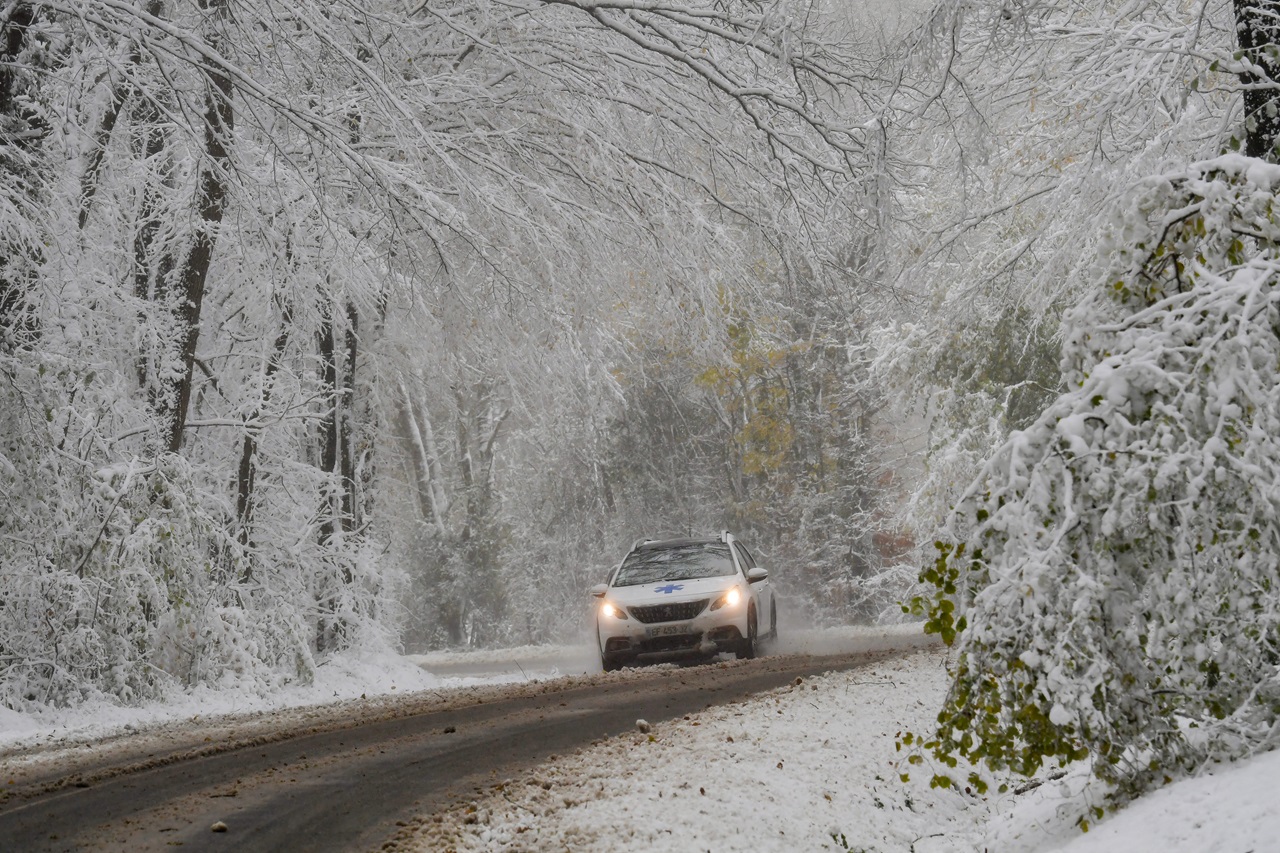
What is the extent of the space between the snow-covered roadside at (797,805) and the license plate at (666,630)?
21.3ft

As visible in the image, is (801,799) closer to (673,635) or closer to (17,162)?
(17,162)

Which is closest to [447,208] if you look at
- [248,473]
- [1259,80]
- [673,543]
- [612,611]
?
[1259,80]

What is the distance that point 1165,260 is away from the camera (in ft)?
15.5

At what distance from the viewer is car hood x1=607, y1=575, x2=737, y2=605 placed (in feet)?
49.2

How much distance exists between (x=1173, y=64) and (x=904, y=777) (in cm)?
651

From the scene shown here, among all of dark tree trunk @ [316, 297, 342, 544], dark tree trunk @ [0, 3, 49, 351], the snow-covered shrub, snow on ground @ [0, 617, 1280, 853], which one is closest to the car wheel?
snow on ground @ [0, 617, 1280, 853]

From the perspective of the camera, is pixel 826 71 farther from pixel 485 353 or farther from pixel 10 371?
pixel 10 371

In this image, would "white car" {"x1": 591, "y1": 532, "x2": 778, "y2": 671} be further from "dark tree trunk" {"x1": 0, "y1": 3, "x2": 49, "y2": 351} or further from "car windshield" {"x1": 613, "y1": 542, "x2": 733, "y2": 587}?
"dark tree trunk" {"x1": 0, "y1": 3, "x2": 49, "y2": 351}

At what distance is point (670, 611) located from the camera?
14969 millimetres

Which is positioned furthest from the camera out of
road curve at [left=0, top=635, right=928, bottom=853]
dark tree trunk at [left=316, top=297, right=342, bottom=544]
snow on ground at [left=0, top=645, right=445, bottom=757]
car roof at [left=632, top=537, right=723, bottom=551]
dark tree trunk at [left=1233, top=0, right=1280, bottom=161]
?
dark tree trunk at [left=316, top=297, right=342, bottom=544]

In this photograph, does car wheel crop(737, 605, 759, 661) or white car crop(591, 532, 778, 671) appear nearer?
white car crop(591, 532, 778, 671)

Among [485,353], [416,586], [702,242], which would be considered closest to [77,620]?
[485,353]

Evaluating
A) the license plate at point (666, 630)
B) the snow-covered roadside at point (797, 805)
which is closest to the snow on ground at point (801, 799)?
the snow-covered roadside at point (797, 805)

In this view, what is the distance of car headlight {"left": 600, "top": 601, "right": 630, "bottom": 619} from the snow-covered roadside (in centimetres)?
671
